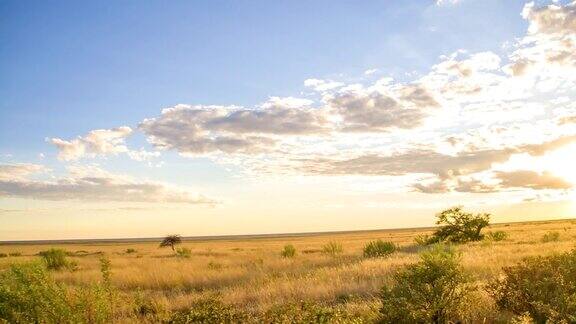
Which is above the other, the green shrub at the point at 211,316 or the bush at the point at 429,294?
the bush at the point at 429,294

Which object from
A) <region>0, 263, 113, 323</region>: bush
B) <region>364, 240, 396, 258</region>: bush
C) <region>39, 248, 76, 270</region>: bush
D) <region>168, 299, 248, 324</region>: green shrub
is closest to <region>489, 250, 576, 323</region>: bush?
<region>168, 299, 248, 324</region>: green shrub

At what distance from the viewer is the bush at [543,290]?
7.71 m

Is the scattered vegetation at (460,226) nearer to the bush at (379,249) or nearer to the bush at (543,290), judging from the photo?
the bush at (379,249)

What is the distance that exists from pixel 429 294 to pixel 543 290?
86.2 inches

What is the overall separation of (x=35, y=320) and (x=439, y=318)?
7.01 meters

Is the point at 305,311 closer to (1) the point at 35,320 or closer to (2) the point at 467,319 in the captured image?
(2) the point at 467,319

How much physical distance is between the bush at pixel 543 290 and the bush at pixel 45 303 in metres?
7.44

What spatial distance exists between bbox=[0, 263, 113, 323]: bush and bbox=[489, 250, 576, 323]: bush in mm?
Result: 7442

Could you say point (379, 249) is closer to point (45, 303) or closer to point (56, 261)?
point (56, 261)

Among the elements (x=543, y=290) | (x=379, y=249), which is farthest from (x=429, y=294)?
(x=379, y=249)

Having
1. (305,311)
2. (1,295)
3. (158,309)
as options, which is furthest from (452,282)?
(1,295)

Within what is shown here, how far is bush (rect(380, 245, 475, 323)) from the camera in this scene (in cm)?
740

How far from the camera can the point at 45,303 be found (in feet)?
29.4

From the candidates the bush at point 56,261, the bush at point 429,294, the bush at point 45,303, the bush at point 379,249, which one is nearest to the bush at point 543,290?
the bush at point 429,294
